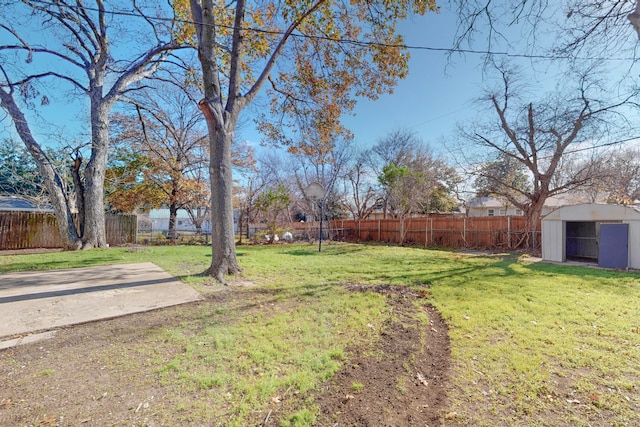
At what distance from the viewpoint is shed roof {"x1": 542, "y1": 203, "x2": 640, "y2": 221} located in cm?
760

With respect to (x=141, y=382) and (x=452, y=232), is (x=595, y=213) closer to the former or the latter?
(x=452, y=232)

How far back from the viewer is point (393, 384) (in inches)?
87.5

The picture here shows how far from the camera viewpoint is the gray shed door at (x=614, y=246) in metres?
7.70

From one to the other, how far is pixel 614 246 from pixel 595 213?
3.39 ft

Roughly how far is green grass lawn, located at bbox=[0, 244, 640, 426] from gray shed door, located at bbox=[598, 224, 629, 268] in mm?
3517

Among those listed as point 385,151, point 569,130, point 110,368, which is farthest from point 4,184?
point 569,130

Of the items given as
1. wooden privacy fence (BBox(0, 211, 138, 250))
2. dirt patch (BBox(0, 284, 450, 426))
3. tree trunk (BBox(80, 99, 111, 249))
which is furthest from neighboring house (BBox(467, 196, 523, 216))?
wooden privacy fence (BBox(0, 211, 138, 250))

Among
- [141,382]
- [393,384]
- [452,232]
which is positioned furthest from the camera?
[452,232]

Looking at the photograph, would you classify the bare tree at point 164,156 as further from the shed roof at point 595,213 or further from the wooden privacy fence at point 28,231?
the shed roof at point 595,213

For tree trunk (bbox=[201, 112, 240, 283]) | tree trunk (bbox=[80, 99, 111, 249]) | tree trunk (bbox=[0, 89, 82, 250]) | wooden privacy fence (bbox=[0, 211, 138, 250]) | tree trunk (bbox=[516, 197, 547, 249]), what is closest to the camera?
tree trunk (bbox=[201, 112, 240, 283])

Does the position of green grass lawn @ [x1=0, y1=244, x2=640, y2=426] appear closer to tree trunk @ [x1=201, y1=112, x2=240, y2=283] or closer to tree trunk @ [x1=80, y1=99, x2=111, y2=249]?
tree trunk @ [x1=201, y1=112, x2=240, y2=283]

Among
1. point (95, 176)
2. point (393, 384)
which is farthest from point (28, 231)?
point (393, 384)

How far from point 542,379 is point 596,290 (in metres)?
4.57

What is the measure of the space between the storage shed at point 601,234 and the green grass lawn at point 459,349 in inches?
140
